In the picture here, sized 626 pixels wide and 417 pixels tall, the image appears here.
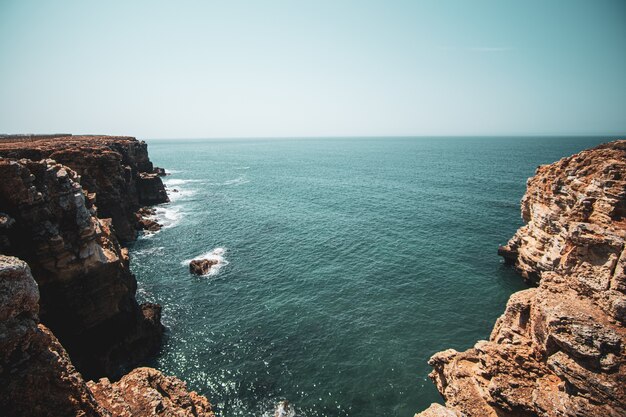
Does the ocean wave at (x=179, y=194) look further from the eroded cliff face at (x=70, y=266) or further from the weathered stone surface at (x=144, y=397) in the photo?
the weathered stone surface at (x=144, y=397)

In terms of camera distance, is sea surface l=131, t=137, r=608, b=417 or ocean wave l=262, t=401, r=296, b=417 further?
sea surface l=131, t=137, r=608, b=417

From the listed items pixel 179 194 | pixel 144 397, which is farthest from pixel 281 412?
pixel 179 194

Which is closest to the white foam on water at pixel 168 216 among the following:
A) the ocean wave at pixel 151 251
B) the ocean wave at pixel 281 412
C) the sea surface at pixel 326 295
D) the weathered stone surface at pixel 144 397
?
the sea surface at pixel 326 295

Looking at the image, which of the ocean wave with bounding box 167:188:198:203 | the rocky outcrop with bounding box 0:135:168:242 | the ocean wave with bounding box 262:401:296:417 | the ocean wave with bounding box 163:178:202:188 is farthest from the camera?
the ocean wave with bounding box 163:178:202:188

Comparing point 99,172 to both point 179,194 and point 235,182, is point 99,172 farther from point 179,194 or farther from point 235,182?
point 235,182

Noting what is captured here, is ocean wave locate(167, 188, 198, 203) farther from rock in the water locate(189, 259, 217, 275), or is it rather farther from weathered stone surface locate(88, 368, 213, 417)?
weathered stone surface locate(88, 368, 213, 417)

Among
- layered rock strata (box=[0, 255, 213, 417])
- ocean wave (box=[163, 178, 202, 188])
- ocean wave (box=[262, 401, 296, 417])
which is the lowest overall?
ocean wave (box=[262, 401, 296, 417])

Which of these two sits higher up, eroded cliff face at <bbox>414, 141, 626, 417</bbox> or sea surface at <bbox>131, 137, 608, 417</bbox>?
eroded cliff face at <bbox>414, 141, 626, 417</bbox>

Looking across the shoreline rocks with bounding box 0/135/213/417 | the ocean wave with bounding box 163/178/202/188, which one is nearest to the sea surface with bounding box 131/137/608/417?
the shoreline rocks with bounding box 0/135/213/417
